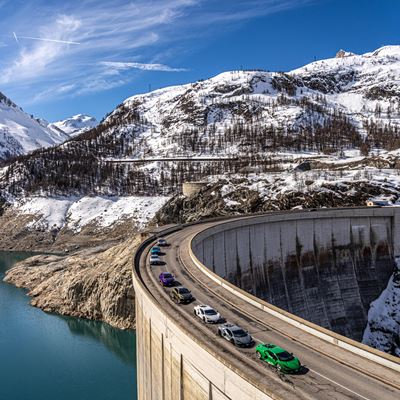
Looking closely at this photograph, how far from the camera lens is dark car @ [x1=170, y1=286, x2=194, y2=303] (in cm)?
2520

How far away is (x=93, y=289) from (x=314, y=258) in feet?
101

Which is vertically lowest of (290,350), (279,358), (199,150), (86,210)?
(86,210)

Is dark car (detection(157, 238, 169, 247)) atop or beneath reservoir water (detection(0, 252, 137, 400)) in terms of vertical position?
atop

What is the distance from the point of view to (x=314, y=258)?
55.0m

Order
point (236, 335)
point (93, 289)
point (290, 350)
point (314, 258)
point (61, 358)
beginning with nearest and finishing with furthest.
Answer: point (290, 350)
point (236, 335)
point (61, 358)
point (314, 258)
point (93, 289)

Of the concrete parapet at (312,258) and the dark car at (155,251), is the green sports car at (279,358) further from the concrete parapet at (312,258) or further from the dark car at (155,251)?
the dark car at (155,251)

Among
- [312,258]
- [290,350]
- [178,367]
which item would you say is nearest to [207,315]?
[178,367]

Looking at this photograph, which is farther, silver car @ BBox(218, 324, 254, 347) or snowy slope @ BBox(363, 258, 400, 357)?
snowy slope @ BBox(363, 258, 400, 357)

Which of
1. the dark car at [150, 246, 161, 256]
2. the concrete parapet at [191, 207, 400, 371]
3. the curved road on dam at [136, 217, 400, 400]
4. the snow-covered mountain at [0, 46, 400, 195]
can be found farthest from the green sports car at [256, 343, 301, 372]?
the snow-covered mountain at [0, 46, 400, 195]

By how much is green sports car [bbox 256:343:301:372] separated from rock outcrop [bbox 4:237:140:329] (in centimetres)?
3791

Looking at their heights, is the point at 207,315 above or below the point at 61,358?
above

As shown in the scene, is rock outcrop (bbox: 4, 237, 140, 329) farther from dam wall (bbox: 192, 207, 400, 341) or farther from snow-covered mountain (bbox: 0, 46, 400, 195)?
snow-covered mountain (bbox: 0, 46, 400, 195)

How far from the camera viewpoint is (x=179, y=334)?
20406 millimetres

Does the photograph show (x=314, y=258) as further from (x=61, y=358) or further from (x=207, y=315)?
(x=207, y=315)
